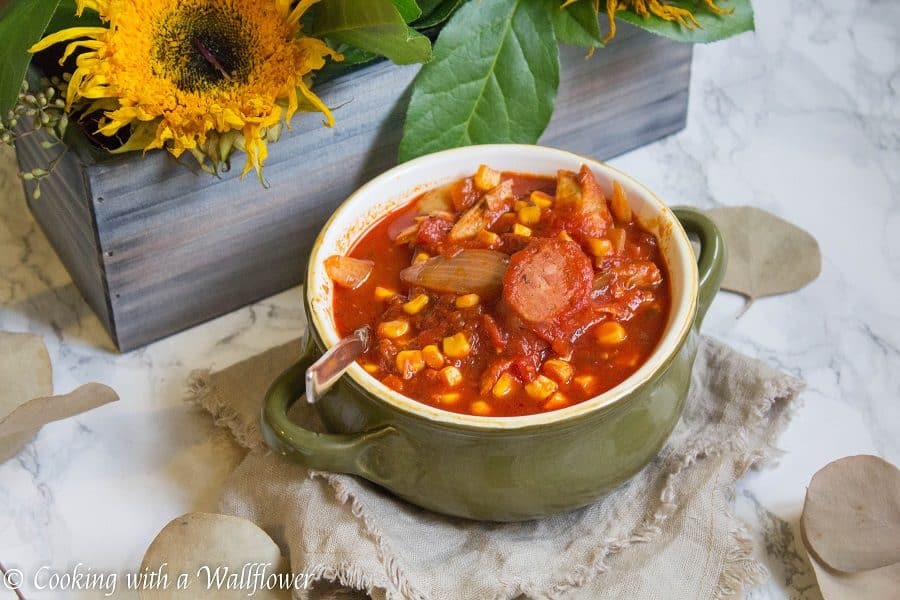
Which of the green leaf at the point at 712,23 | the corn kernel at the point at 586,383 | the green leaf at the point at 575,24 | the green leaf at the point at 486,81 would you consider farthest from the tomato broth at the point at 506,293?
the green leaf at the point at 712,23

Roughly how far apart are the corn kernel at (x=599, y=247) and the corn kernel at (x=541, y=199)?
84 mm

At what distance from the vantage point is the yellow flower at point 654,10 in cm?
160

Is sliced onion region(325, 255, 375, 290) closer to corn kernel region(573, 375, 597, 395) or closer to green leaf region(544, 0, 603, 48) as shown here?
corn kernel region(573, 375, 597, 395)

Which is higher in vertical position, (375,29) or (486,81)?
(375,29)

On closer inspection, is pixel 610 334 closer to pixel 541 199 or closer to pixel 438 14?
pixel 541 199

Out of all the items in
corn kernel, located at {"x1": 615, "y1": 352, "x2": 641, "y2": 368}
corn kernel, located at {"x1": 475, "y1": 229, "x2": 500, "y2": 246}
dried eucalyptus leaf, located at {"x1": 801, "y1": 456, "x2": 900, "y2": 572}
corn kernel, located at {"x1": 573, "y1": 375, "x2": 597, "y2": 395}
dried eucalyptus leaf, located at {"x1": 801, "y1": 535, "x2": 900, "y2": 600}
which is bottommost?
dried eucalyptus leaf, located at {"x1": 801, "y1": 535, "x2": 900, "y2": 600}

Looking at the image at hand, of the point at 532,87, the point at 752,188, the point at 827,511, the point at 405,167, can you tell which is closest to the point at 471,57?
the point at 532,87

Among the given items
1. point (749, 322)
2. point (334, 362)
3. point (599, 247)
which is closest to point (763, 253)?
point (749, 322)

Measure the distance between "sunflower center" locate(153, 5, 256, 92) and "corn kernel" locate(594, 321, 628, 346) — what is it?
50 centimetres

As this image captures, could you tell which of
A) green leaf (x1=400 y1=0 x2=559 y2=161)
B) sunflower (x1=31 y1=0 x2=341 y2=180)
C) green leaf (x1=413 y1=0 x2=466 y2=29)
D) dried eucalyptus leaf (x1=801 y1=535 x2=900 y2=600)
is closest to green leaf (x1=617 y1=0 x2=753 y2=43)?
→ green leaf (x1=400 y1=0 x2=559 y2=161)

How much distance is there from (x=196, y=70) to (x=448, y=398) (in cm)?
48

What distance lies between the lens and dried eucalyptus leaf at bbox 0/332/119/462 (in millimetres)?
1370

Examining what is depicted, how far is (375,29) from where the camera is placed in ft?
4.54

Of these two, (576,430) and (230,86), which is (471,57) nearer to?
(230,86)
